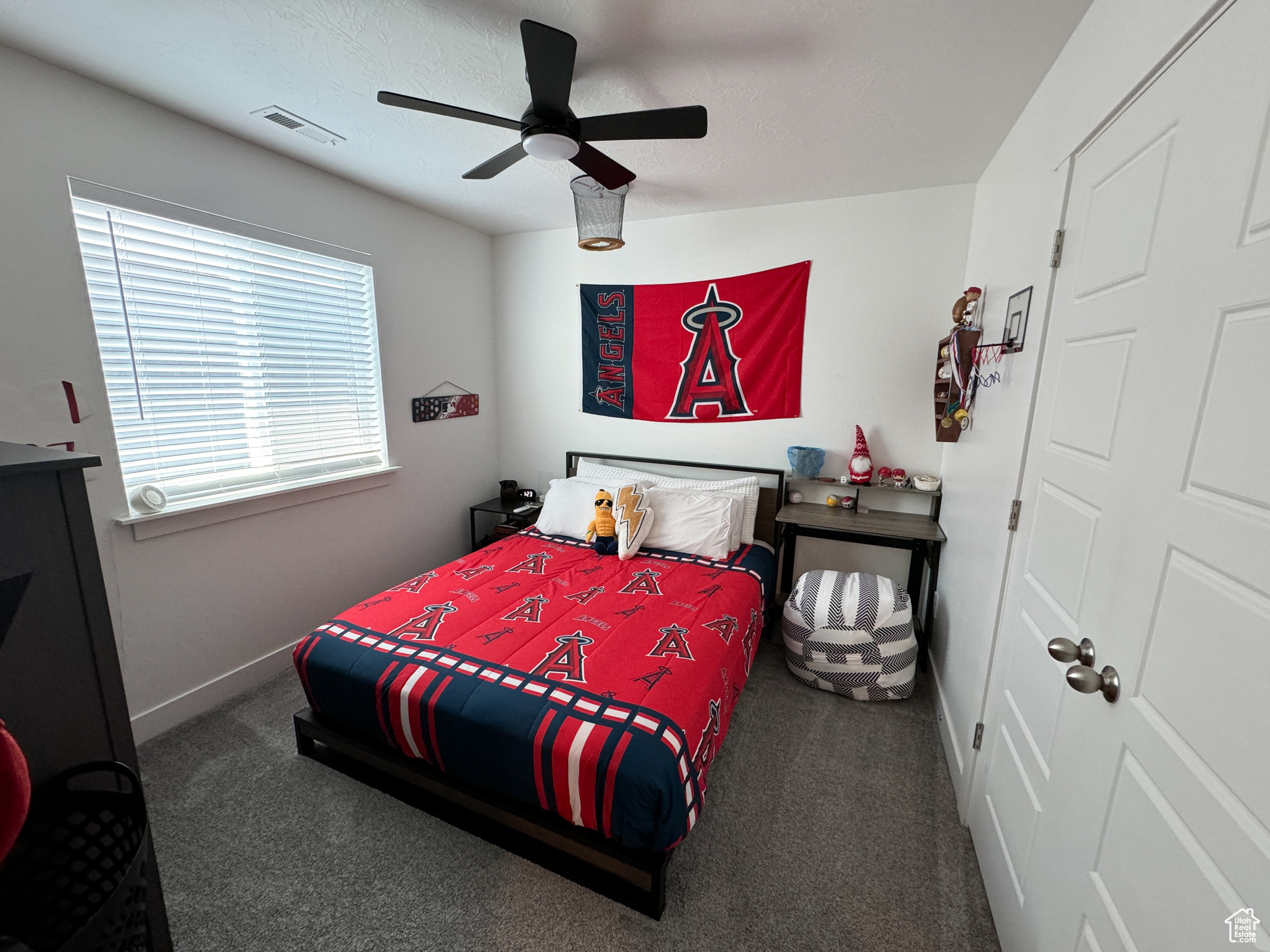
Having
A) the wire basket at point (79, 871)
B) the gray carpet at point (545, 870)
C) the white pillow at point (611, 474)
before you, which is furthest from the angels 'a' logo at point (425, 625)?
the white pillow at point (611, 474)

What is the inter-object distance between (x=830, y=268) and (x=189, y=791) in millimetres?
3798

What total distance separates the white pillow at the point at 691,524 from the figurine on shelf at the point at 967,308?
1.43 meters

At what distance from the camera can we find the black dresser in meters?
0.59

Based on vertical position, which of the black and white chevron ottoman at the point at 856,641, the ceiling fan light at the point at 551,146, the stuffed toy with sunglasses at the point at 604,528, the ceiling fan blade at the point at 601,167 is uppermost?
the ceiling fan blade at the point at 601,167

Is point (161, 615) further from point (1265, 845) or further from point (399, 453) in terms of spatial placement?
point (1265, 845)

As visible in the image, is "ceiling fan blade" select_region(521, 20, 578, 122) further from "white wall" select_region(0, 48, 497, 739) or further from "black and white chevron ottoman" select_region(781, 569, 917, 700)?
"black and white chevron ottoman" select_region(781, 569, 917, 700)

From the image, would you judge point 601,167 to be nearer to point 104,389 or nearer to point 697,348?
point 697,348

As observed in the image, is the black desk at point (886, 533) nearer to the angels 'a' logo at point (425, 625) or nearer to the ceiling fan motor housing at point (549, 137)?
the angels 'a' logo at point (425, 625)

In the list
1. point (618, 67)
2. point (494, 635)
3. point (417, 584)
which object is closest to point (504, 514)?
point (417, 584)

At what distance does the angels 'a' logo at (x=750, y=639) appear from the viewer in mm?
2209

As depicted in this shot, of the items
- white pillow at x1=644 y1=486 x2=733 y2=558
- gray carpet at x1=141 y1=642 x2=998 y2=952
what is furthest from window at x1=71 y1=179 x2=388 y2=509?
white pillow at x1=644 y1=486 x2=733 y2=558

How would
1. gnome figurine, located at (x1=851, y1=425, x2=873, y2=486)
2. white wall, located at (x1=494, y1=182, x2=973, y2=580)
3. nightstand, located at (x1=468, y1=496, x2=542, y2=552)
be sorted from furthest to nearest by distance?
nightstand, located at (x1=468, y1=496, x2=542, y2=552), gnome figurine, located at (x1=851, y1=425, x2=873, y2=486), white wall, located at (x1=494, y1=182, x2=973, y2=580)

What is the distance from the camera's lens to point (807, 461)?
3.00m

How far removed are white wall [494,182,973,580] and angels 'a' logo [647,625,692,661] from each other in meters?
1.46
